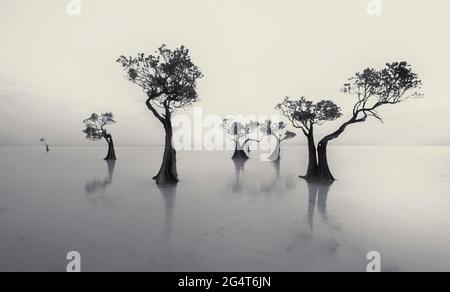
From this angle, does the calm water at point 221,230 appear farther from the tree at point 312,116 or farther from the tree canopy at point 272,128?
the tree canopy at point 272,128

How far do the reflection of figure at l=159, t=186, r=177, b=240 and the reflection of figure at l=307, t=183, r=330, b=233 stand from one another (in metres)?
6.71

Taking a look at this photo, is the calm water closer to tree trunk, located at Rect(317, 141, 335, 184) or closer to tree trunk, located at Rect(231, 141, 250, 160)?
tree trunk, located at Rect(317, 141, 335, 184)

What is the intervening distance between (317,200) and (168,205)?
10.9 metres

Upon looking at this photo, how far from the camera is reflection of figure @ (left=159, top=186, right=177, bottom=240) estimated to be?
9.45m

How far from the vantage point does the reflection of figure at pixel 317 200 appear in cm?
1127

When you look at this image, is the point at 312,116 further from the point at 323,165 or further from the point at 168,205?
the point at 168,205

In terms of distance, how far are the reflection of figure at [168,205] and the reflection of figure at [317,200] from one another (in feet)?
22.0

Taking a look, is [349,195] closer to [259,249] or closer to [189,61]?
[259,249]

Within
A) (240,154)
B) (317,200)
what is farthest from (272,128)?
(317,200)

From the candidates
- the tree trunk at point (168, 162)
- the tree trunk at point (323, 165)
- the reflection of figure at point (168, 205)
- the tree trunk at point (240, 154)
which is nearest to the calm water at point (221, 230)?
the reflection of figure at point (168, 205)

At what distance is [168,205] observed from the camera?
13500mm

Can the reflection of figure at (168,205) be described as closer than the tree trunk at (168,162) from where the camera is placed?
Yes
